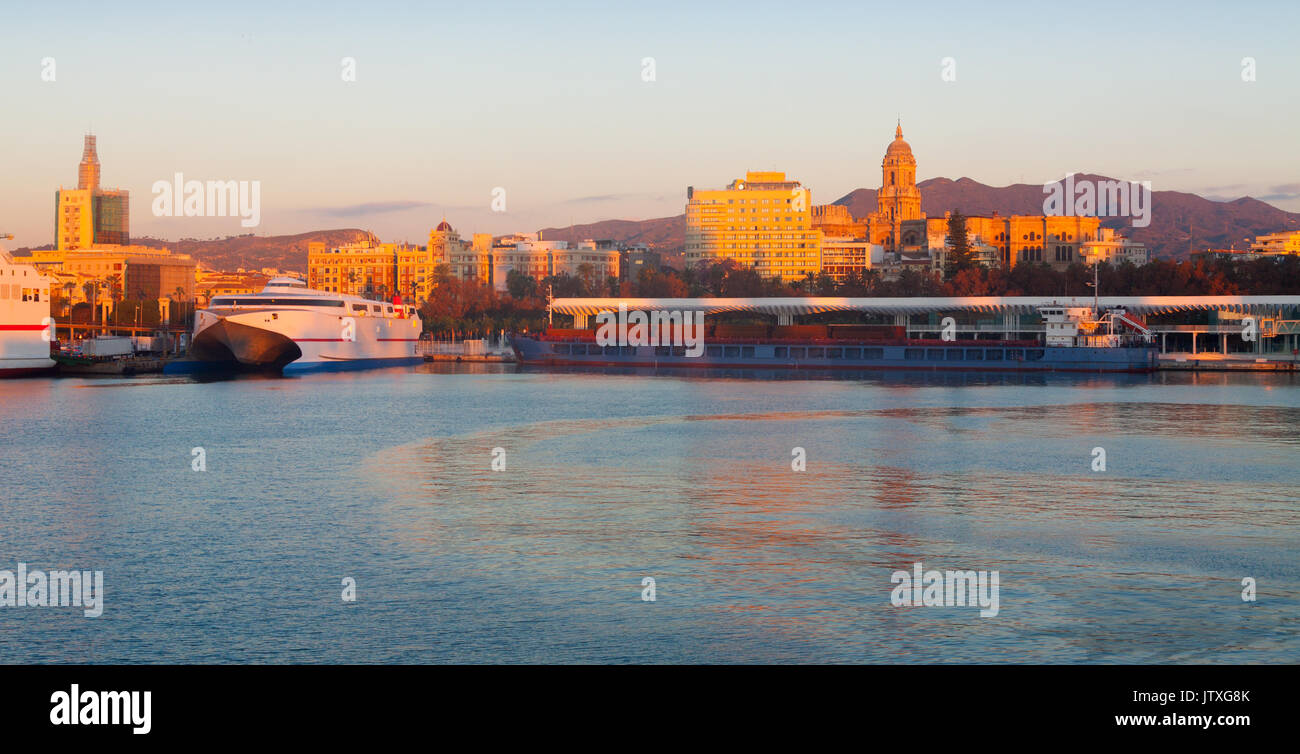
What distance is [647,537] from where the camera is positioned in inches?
1021

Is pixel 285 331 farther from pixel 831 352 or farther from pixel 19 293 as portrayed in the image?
pixel 831 352

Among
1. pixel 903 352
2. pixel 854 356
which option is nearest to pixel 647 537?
pixel 903 352

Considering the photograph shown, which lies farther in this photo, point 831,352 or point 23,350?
point 831,352

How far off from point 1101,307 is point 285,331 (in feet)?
269

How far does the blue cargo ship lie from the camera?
368 ft

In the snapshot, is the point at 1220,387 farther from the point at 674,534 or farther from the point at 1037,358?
the point at 674,534

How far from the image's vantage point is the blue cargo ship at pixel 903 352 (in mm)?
112188

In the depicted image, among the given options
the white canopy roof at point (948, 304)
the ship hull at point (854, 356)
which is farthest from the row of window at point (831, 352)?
the white canopy roof at point (948, 304)

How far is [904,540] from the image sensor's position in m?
25.6

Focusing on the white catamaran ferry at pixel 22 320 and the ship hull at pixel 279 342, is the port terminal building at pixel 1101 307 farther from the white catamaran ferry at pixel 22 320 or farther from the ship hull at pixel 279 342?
the white catamaran ferry at pixel 22 320

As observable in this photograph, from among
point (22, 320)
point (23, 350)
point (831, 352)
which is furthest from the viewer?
point (831, 352)

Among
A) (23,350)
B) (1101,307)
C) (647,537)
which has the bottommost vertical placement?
(647,537)
